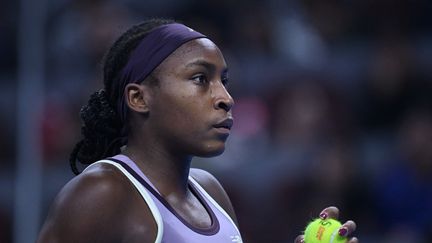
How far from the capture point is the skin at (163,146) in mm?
3545

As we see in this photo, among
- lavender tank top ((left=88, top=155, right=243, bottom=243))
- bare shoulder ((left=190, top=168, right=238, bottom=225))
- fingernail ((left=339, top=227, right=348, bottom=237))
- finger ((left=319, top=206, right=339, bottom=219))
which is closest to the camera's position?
lavender tank top ((left=88, top=155, right=243, bottom=243))

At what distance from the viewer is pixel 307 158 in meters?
7.66

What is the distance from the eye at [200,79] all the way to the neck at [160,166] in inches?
12.6

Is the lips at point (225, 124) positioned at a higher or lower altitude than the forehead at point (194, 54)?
lower

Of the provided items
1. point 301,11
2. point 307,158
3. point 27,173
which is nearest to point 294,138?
point 307,158

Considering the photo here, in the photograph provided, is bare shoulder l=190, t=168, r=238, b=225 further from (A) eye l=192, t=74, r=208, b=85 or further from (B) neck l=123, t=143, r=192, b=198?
(A) eye l=192, t=74, r=208, b=85

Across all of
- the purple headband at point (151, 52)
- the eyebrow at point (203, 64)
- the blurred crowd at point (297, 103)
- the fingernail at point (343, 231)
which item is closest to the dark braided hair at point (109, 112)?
the purple headband at point (151, 52)

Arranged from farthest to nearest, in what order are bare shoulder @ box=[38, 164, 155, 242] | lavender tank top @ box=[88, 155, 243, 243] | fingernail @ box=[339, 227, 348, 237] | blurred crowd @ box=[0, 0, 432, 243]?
blurred crowd @ box=[0, 0, 432, 243] < fingernail @ box=[339, 227, 348, 237] < lavender tank top @ box=[88, 155, 243, 243] < bare shoulder @ box=[38, 164, 155, 242]

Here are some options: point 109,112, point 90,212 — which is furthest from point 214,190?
point 90,212

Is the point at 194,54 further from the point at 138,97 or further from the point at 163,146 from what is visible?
the point at 163,146

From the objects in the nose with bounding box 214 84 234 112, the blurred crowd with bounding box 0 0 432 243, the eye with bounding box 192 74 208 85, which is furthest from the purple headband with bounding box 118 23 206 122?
the blurred crowd with bounding box 0 0 432 243

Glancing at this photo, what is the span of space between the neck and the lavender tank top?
0.04m

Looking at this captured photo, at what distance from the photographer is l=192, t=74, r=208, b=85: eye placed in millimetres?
3811

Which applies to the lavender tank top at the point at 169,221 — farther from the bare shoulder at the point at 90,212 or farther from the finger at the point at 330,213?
the finger at the point at 330,213
